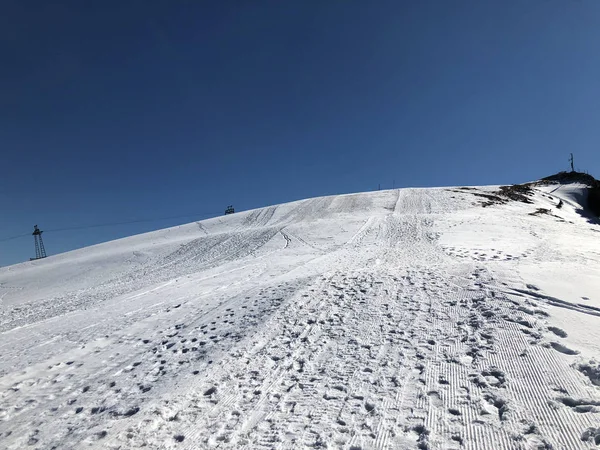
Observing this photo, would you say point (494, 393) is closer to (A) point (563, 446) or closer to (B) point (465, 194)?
(A) point (563, 446)

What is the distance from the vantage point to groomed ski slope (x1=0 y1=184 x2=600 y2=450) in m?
3.44

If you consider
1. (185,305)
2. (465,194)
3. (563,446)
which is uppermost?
(465,194)

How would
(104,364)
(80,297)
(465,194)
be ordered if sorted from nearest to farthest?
(104,364)
(80,297)
(465,194)

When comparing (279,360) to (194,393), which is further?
(279,360)

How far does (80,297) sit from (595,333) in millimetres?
14308

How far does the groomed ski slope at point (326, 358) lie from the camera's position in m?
3.44

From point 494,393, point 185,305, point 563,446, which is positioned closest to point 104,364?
point 185,305

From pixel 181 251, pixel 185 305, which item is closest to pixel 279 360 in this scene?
pixel 185 305

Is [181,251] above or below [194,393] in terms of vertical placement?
above

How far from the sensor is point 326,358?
4.97m

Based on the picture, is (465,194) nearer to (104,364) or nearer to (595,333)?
(595,333)

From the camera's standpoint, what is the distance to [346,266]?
11.1 meters

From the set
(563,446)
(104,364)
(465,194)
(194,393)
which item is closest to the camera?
(563,446)

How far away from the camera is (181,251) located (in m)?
20.0
